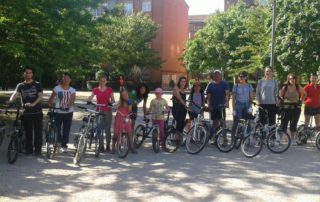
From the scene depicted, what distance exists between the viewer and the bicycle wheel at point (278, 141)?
10.2 meters

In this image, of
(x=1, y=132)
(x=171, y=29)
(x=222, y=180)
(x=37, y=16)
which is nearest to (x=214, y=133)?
(x=222, y=180)

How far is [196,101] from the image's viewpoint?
1123 cm

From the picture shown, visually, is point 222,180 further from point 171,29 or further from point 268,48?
point 171,29

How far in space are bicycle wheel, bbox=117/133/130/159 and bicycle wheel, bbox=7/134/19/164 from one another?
6.43 ft

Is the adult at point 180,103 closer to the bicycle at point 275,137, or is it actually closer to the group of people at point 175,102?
the group of people at point 175,102

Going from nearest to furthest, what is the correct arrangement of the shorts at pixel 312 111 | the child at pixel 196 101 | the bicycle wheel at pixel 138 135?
the bicycle wheel at pixel 138 135, the child at pixel 196 101, the shorts at pixel 312 111

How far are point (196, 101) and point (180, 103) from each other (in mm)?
542

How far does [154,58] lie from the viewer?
181 feet

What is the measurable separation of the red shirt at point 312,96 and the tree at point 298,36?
543 inches

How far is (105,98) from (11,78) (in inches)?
397

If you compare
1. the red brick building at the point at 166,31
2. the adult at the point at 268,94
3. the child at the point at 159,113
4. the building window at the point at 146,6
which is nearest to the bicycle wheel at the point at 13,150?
the child at the point at 159,113

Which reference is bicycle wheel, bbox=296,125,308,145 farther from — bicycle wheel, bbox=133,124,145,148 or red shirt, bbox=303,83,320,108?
bicycle wheel, bbox=133,124,145,148

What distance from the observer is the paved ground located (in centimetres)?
654

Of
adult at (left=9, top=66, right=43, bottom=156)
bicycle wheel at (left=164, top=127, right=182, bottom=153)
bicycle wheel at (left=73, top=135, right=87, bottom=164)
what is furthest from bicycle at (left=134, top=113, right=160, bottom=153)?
adult at (left=9, top=66, right=43, bottom=156)
